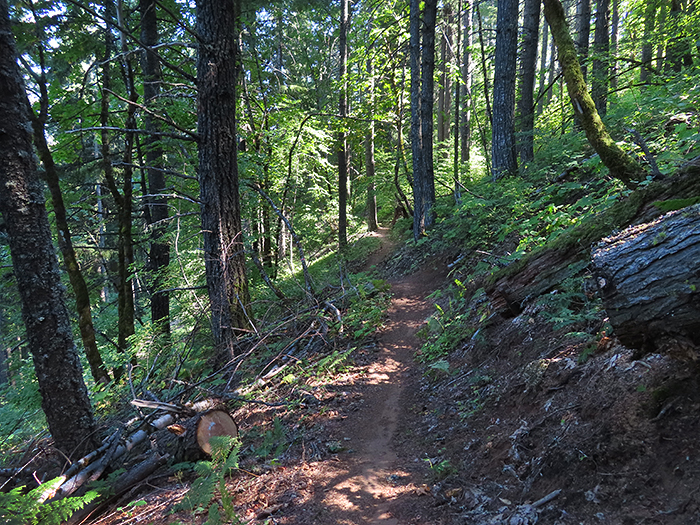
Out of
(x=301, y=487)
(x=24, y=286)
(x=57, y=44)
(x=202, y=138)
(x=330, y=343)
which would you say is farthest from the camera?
(x=57, y=44)

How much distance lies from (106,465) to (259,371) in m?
2.47

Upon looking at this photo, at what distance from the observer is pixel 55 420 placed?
4586mm

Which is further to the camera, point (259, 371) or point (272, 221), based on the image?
point (272, 221)

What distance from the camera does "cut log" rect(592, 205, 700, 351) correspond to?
2188 mm

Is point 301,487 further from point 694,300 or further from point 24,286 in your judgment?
point 24,286

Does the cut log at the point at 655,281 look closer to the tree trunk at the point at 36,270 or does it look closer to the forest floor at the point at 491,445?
the forest floor at the point at 491,445

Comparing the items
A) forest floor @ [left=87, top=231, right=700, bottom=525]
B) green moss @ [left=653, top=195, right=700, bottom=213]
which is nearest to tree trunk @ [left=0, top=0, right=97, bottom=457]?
forest floor @ [left=87, top=231, right=700, bottom=525]

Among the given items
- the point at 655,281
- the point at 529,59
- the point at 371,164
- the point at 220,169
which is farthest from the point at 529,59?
the point at 655,281

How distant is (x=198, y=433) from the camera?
4.46 meters

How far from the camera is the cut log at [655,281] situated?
7.18ft

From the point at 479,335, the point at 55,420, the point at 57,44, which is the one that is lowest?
the point at 55,420

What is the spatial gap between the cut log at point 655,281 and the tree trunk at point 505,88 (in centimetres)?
807

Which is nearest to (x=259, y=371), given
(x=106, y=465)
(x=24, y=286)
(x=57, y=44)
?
(x=106, y=465)

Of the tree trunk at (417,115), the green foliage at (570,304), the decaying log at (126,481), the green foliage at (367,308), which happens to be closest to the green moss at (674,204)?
the green foliage at (570,304)
